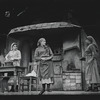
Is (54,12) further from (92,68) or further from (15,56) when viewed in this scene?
(92,68)

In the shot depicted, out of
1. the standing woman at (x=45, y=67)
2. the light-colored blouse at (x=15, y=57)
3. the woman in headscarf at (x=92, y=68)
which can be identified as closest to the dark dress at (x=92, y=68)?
the woman in headscarf at (x=92, y=68)

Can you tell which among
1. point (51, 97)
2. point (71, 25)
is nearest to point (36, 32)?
point (71, 25)

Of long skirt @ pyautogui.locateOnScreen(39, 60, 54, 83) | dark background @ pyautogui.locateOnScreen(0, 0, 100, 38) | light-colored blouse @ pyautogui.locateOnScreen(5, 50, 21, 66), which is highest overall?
dark background @ pyautogui.locateOnScreen(0, 0, 100, 38)

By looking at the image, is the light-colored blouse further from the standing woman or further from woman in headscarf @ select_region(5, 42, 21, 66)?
the standing woman

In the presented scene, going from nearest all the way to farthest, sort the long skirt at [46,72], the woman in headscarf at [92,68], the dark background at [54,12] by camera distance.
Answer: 1. the long skirt at [46,72]
2. the woman in headscarf at [92,68]
3. the dark background at [54,12]

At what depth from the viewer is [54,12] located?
1573 centimetres

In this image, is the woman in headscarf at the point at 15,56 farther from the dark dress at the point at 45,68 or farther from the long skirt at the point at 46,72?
the long skirt at the point at 46,72

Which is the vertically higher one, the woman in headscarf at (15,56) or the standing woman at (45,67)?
the woman in headscarf at (15,56)

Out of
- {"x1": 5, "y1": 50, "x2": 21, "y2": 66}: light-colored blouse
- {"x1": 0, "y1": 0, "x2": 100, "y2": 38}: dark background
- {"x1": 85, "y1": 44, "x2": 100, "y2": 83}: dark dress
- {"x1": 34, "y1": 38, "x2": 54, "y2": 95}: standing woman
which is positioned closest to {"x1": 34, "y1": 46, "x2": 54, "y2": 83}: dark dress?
{"x1": 34, "y1": 38, "x2": 54, "y2": 95}: standing woman

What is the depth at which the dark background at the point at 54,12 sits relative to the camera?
15117 millimetres

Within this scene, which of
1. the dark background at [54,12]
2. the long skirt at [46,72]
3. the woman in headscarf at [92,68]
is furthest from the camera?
the dark background at [54,12]

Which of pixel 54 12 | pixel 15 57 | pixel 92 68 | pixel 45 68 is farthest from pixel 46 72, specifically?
pixel 54 12

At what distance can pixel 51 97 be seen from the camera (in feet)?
35.7

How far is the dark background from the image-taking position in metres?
15.1
